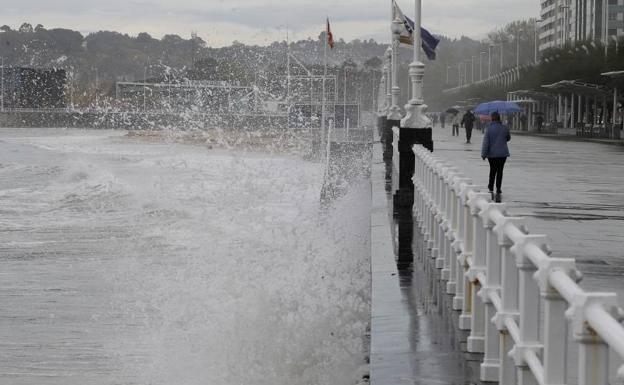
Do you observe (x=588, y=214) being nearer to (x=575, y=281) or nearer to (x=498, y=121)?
(x=498, y=121)

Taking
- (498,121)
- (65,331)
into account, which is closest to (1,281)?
(65,331)

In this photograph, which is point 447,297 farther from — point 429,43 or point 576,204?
point 429,43

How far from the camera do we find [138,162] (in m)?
84.1

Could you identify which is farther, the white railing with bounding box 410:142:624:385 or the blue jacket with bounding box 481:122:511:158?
the blue jacket with bounding box 481:122:511:158

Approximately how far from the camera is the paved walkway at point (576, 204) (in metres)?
10.9

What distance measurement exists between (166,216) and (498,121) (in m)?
17.8

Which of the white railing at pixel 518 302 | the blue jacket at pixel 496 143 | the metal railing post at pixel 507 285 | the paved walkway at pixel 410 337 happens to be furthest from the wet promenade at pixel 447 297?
the metal railing post at pixel 507 285

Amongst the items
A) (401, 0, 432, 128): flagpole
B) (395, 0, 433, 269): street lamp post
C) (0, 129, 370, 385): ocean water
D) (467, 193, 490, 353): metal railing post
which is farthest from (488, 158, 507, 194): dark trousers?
(467, 193, 490, 353): metal railing post

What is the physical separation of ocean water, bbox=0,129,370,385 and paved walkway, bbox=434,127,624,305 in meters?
2.28

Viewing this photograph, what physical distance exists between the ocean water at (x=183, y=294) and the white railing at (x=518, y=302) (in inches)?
64.4

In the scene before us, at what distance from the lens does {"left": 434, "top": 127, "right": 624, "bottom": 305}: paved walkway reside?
10.9 meters

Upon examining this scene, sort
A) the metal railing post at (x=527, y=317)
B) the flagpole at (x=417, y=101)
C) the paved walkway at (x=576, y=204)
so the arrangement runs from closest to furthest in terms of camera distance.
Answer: the metal railing post at (x=527, y=317) < the paved walkway at (x=576, y=204) < the flagpole at (x=417, y=101)

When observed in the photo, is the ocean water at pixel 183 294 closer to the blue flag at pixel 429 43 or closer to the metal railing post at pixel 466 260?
the metal railing post at pixel 466 260

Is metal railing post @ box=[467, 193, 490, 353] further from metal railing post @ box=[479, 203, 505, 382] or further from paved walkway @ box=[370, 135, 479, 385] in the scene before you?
metal railing post @ box=[479, 203, 505, 382]
